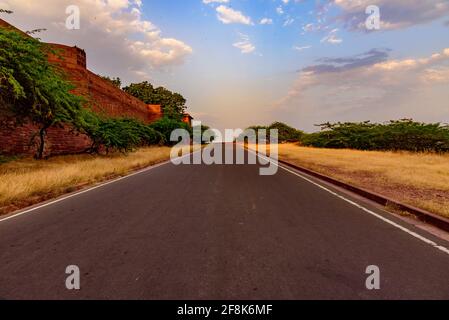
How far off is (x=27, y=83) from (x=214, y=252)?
11505mm

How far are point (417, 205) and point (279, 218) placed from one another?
3399mm

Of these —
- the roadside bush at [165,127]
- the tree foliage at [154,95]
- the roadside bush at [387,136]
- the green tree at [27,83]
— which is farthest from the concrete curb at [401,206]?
the tree foliage at [154,95]

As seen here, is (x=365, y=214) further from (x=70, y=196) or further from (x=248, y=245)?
(x=70, y=196)

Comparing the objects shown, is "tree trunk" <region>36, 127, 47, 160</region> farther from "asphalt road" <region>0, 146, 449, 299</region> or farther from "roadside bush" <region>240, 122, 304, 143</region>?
"roadside bush" <region>240, 122, 304, 143</region>

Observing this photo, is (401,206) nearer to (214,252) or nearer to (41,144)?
(214,252)

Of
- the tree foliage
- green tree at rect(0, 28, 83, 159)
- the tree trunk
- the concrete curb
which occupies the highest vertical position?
the tree foliage

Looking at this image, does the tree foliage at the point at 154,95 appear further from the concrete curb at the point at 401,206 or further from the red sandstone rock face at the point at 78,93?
the concrete curb at the point at 401,206

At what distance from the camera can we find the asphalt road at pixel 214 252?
3.51 metres

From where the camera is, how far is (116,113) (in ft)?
130

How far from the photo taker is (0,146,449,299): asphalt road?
3510 mm

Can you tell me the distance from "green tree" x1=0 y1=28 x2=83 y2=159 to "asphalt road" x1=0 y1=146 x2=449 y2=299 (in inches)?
250

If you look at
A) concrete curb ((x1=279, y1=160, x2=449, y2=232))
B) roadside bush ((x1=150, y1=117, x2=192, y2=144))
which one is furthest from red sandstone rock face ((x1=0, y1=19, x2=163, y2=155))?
concrete curb ((x1=279, y1=160, x2=449, y2=232))
